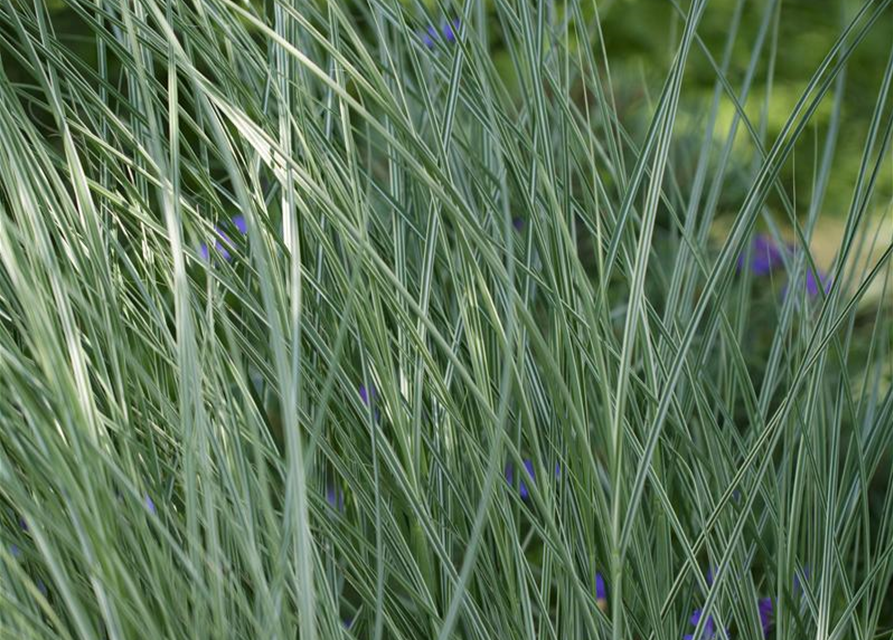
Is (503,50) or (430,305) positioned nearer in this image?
(430,305)

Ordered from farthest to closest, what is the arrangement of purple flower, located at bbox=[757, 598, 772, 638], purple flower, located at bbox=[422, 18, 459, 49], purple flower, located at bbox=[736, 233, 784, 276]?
purple flower, located at bbox=[736, 233, 784, 276] → purple flower, located at bbox=[757, 598, 772, 638] → purple flower, located at bbox=[422, 18, 459, 49]

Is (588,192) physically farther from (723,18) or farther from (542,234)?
(723,18)

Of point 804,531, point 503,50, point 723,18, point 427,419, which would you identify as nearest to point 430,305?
point 427,419

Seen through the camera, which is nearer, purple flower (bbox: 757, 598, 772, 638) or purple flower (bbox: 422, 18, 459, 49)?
purple flower (bbox: 422, 18, 459, 49)

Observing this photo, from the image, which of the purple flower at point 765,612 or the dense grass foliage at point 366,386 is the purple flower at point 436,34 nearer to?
the dense grass foliage at point 366,386

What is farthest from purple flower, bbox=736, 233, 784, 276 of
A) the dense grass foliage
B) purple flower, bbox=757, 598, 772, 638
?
the dense grass foliage

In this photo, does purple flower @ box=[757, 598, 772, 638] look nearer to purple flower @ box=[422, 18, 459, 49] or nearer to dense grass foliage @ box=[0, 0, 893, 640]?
dense grass foliage @ box=[0, 0, 893, 640]

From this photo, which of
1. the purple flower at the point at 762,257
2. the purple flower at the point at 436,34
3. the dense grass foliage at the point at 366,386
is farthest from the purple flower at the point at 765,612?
the purple flower at the point at 762,257

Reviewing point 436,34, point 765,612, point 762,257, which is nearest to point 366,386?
point 436,34

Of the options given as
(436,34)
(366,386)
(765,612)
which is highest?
(436,34)

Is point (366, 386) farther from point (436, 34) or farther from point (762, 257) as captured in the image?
point (762, 257)

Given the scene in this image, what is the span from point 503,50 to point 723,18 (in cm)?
50

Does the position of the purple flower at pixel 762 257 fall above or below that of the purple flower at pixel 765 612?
above

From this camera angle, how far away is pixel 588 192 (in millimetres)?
766
